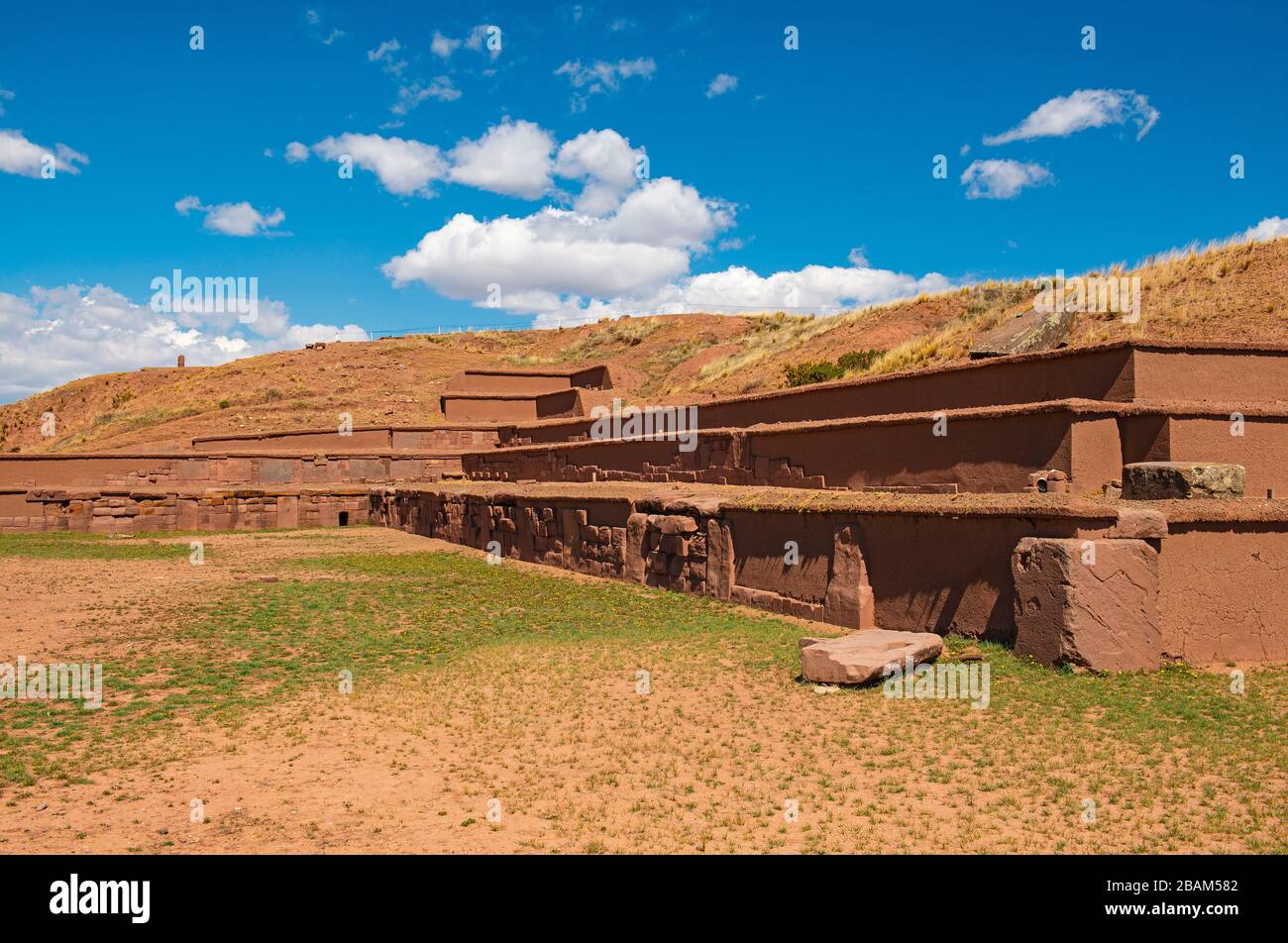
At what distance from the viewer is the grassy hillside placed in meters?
20.2

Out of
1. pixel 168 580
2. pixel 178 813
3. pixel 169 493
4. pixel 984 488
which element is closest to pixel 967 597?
pixel 984 488

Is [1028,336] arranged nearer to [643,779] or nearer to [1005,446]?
[1005,446]

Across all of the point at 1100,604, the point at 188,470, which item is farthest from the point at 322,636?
the point at 188,470

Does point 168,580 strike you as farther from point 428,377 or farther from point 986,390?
point 428,377

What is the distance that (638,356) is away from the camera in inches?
2438

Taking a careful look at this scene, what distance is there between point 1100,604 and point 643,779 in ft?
15.5

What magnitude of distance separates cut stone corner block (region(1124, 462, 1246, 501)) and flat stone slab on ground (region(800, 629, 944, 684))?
2962mm

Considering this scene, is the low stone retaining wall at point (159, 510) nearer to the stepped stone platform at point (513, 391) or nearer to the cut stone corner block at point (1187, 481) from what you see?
the stepped stone platform at point (513, 391)

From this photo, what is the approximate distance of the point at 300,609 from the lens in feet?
45.0

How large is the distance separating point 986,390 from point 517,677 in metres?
9.13

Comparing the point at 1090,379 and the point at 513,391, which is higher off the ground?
the point at 513,391

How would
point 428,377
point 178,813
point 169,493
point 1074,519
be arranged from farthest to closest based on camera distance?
point 428,377
point 169,493
point 1074,519
point 178,813

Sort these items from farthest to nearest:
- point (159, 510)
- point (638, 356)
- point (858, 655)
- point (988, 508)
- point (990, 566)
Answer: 1. point (638, 356)
2. point (159, 510)
3. point (990, 566)
4. point (988, 508)
5. point (858, 655)

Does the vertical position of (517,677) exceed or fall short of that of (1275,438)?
it falls short
